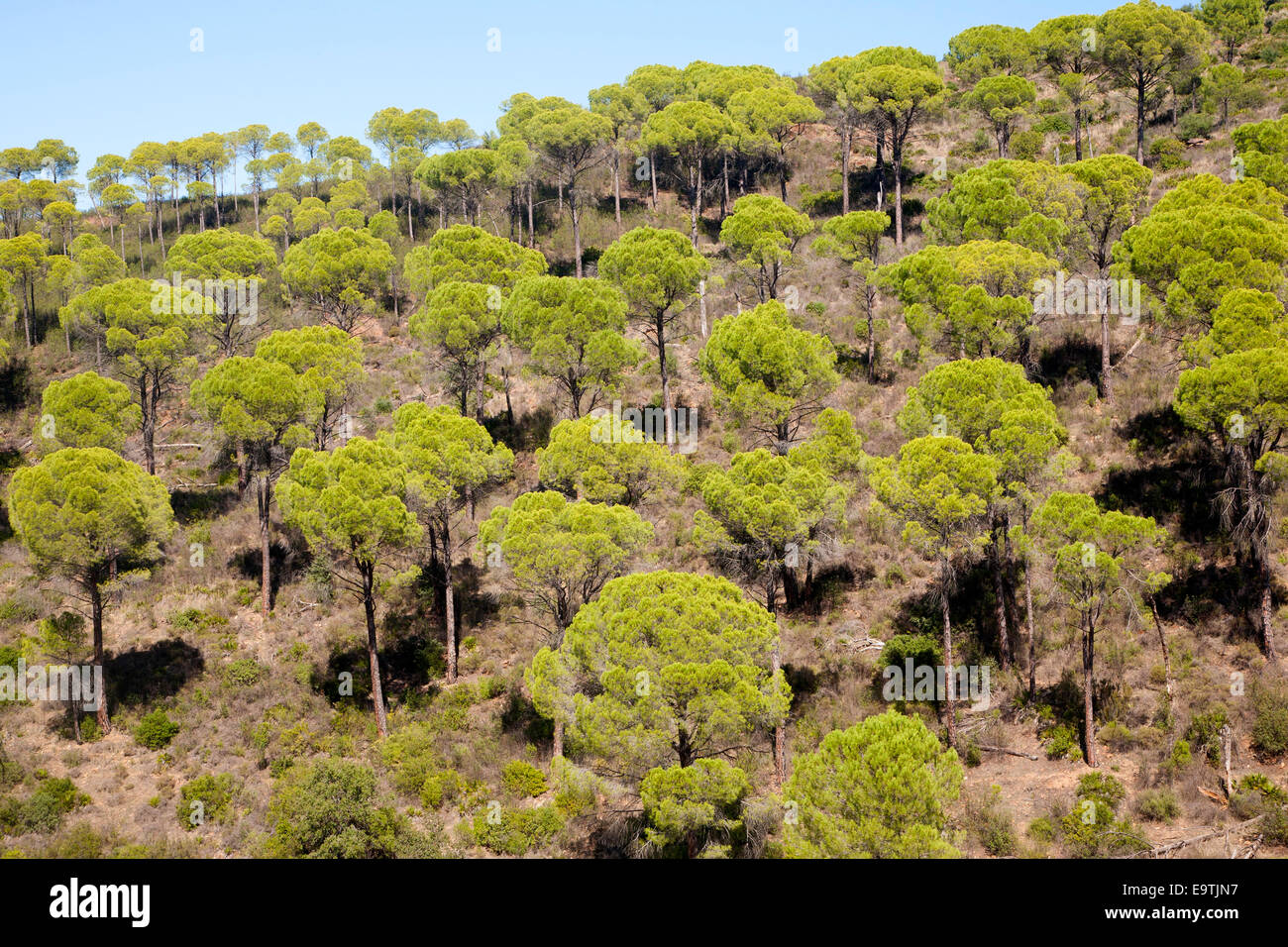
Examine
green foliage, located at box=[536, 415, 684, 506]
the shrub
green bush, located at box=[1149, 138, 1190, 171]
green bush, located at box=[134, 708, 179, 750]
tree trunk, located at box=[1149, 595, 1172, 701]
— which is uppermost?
green bush, located at box=[1149, 138, 1190, 171]

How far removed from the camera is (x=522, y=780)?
28.3m

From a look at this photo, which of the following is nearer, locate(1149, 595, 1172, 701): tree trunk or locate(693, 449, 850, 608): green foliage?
locate(1149, 595, 1172, 701): tree trunk

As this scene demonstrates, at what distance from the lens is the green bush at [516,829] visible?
2550 centimetres

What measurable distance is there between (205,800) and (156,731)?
15.7ft

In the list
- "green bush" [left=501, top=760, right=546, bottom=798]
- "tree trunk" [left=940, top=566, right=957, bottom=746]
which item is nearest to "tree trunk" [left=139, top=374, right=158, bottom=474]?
"green bush" [left=501, top=760, right=546, bottom=798]

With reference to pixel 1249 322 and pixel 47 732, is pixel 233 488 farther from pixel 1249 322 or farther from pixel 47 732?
pixel 1249 322

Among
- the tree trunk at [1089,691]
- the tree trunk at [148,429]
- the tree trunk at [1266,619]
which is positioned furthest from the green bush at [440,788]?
the tree trunk at [1266,619]

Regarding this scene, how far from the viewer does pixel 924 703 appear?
99.6 feet

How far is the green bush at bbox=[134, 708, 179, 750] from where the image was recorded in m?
30.9

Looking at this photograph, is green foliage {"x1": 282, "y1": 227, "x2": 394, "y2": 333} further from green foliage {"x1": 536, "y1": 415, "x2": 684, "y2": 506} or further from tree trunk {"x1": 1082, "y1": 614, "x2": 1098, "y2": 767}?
tree trunk {"x1": 1082, "y1": 614, "x2": 1098, "y2": 767}

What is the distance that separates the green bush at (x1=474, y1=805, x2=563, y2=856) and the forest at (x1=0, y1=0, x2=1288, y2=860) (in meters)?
0.13

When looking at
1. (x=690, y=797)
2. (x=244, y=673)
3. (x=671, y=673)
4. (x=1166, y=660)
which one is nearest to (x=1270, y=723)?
(x=1166, y=660)

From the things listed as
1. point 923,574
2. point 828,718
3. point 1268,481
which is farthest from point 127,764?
point 1268,481

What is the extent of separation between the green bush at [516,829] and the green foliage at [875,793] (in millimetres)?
9026
